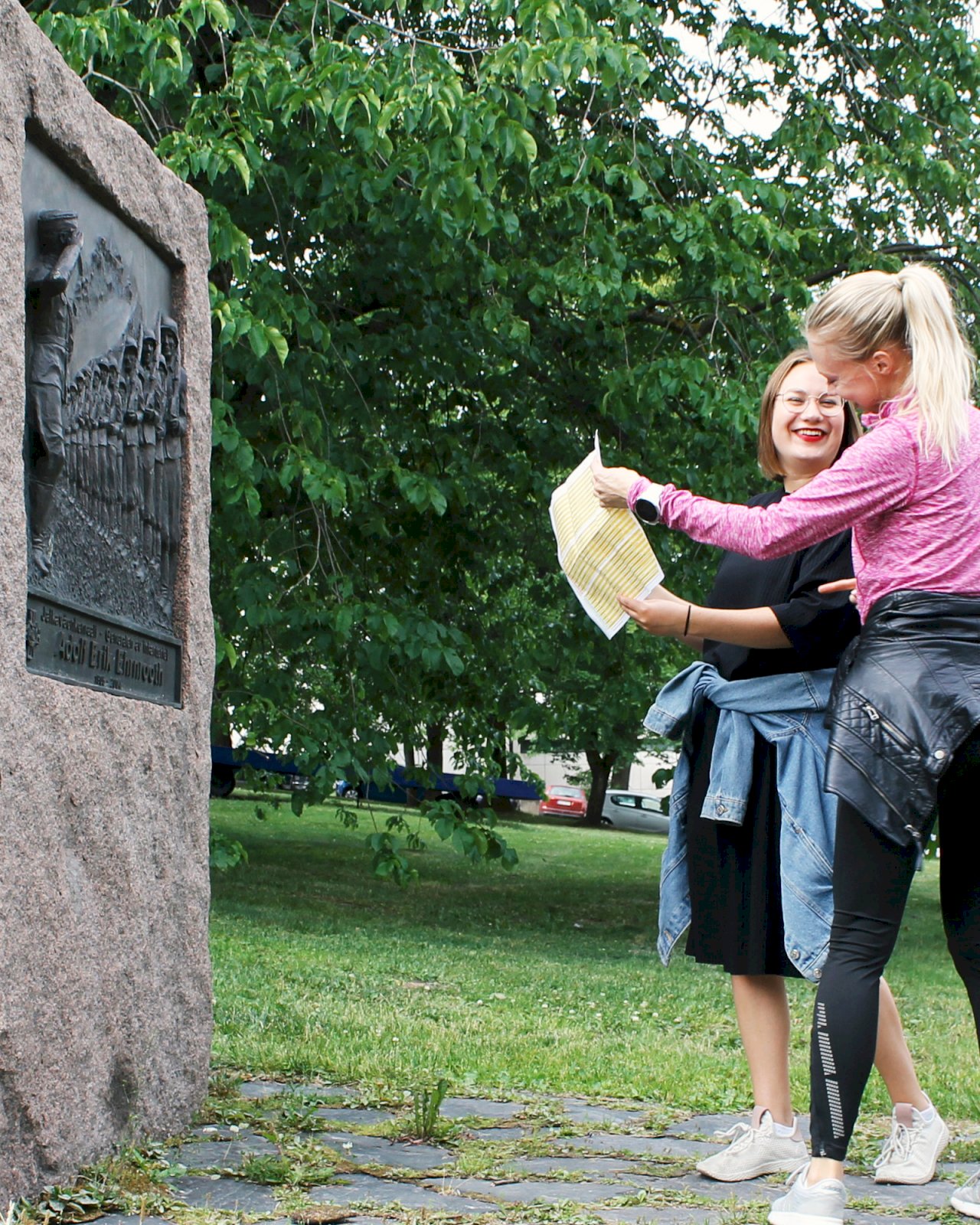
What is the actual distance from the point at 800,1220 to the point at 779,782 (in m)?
1.09

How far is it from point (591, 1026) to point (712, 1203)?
10.1 feet

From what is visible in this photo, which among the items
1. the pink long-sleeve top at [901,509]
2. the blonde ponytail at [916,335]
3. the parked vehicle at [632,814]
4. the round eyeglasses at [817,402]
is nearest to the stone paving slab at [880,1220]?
the pink long-sleeve top at [901,509]

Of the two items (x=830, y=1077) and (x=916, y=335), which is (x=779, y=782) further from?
(x=916, y=335)

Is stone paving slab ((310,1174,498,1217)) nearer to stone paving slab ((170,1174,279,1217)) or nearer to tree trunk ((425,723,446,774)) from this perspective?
stone paving slab ((170,1174,279,1217))

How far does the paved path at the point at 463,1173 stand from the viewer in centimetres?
298

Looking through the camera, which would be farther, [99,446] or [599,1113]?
[599,1113]

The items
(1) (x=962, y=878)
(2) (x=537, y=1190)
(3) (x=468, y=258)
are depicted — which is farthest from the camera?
(3) (x=468, y=258)

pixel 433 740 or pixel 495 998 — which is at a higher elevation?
pixel 433 740

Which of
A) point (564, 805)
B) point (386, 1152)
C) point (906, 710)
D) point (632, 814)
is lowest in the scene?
point (632, 814)

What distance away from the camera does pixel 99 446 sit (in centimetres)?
364

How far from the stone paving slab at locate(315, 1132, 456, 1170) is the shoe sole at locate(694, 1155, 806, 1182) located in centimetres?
62

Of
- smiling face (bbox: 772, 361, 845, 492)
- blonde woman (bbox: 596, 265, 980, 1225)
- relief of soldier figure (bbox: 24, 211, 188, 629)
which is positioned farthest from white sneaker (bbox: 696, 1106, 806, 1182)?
relief of soldier figure (bbox: 24, 211, 188, 629)

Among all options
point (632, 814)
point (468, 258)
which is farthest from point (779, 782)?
point (632, 814)

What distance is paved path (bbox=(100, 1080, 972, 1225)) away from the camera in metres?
2.98
